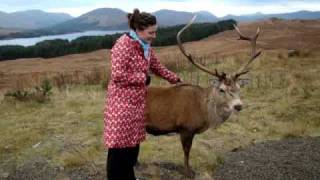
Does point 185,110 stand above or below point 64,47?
above

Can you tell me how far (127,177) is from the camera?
21.0 ft

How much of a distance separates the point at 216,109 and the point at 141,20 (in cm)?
266

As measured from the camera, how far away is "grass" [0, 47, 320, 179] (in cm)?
984

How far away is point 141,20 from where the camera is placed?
6047 mm

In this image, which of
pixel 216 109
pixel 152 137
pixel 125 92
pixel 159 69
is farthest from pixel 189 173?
pixel 125 92

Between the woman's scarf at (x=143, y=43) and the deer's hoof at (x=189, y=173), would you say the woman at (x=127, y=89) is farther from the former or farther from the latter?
the deer's hoof at (x=189, y=173)

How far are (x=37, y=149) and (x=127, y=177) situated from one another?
186 inches

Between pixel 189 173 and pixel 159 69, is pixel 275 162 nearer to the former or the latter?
pixel 189 173

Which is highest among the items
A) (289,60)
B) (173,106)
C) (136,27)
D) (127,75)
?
(136,27)

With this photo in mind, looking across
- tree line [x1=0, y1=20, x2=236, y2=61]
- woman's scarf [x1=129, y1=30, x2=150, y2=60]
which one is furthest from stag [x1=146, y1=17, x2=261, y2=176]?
tree line [x1=0, y1=20, x2=236, y2=61]

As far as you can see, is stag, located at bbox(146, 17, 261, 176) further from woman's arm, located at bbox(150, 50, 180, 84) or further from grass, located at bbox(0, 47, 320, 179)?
woman's arm, located at bbox(150, 50, 180, 84)

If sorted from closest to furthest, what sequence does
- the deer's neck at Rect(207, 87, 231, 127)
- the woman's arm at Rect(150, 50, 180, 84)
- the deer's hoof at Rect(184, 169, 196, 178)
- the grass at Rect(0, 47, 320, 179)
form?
the woman's arm at Rect(150, 50, 180, 84), the deer's neck at Rect(207, 87, 231, 127), the deer's hoof at Rect(184, 169, 196, 178), the grass at Rect(0, 47, 320, 179)

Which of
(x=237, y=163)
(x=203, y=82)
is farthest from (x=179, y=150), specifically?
(x=203, y=82)

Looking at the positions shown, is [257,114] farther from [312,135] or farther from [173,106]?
[173,106]
